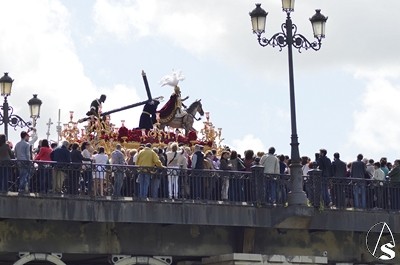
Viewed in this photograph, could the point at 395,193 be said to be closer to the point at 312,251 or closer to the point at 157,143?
the point at 312,251

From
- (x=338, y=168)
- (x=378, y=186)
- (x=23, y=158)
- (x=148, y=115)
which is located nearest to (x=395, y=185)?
(x=378, y=186)

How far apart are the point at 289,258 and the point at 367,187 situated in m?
4.04

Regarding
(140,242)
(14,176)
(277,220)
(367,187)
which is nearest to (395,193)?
(367,187)

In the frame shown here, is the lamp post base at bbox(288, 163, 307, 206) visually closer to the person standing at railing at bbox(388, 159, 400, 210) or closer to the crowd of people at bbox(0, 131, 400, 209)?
the crowd of people at bbox(0, 131, 400, 209)

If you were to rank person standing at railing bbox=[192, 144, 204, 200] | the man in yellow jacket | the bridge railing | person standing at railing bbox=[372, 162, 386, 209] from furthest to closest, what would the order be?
person standing at railing bbox=[372, 162, 386, 209], person standing at railing bbox=[192, 144, 204, 200], the man in yellow jacket, the bridge railing

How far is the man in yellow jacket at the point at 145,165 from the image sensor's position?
46656mm

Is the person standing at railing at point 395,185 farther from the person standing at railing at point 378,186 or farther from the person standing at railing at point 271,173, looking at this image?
the person standing at railing at point 271,173

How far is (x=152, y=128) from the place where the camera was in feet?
194

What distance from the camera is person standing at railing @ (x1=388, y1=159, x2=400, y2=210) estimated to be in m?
51.5

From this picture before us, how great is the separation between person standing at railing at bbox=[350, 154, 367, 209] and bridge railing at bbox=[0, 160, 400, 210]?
0.03 metres

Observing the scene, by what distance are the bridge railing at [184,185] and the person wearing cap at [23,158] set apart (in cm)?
3

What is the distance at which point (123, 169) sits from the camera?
46.4m
